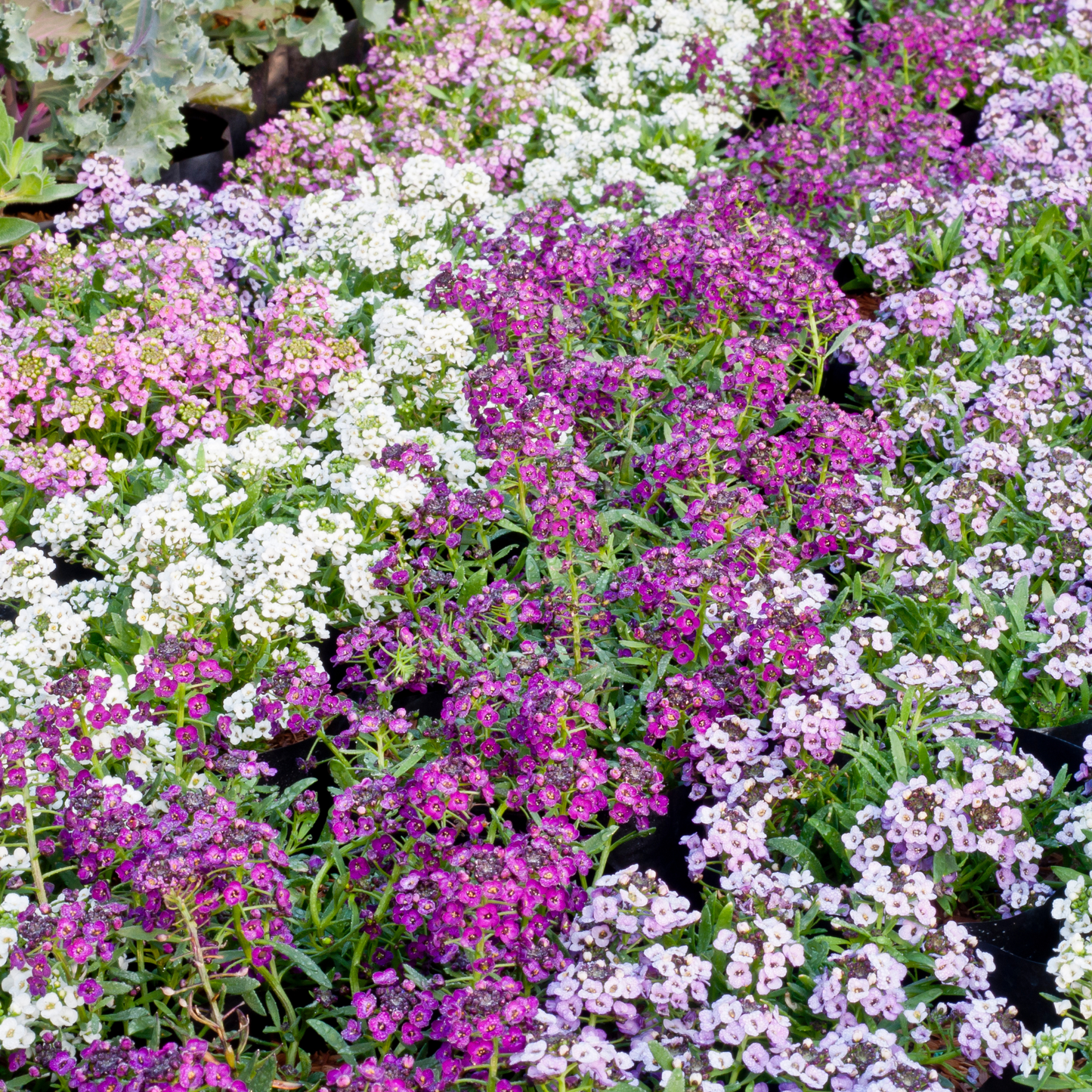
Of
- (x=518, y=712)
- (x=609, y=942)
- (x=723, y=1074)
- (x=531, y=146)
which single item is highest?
(x=531, y=146)

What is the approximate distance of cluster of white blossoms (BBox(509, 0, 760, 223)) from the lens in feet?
17.5

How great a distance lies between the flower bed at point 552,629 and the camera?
90.4 inches

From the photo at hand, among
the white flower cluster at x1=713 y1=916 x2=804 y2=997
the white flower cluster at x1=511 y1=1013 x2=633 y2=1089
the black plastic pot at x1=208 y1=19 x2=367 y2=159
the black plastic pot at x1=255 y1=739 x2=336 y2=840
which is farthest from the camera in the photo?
the black plastic pot at x1=208 y1=19 x2=367 y2=159

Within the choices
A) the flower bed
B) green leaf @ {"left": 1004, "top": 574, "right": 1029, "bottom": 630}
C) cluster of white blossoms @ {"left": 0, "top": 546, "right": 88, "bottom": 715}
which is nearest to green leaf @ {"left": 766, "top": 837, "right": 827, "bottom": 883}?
the flower bed

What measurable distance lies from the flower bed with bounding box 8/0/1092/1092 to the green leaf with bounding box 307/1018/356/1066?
17 millimetres

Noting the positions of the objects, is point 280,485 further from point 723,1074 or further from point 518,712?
point 723,1074

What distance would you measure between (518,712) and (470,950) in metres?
0.78

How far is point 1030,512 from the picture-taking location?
3.60m

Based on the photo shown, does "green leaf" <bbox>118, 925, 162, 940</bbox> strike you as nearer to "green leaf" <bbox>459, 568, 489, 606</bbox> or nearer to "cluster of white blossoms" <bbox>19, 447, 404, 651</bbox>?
"cluster of white blossoms" <bbox>19, 447, 404, 651</bbox>

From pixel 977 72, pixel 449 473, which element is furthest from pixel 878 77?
pixel 449 473

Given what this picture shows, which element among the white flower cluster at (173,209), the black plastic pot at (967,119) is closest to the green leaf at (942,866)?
the white flower cluster at (173,209)

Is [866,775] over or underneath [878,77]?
underneath

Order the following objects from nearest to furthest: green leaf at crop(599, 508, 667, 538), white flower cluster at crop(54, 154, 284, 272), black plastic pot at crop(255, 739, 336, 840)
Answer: black plastic pot at crop(255, 739, 336, 840) < green leaf at crop(599, 508, 667, 538) < white flower cluster at crop(54, 154, 284, 272)

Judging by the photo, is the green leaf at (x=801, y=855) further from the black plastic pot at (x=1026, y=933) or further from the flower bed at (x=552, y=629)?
the black plastic pot at (x=1026, y=933)
